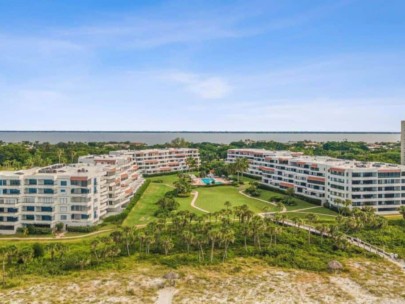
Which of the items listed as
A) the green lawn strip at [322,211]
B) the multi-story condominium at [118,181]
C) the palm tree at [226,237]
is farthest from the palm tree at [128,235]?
the green lawn strip at [322,211]

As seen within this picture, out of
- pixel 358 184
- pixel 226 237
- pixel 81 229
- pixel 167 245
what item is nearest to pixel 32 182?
pixel 81 229

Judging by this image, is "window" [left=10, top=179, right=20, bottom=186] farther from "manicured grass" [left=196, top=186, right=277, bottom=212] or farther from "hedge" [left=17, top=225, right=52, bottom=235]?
"manicured grass" [left=196, top=186, right=277, bottom=212]

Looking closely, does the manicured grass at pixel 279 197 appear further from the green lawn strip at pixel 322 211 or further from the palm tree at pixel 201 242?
the palm tree at pixel 201 242

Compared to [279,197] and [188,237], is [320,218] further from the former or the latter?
[188,237]

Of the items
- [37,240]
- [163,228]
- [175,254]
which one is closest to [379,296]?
[175,254]

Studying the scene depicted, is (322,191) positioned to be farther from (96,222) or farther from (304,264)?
(96,222)

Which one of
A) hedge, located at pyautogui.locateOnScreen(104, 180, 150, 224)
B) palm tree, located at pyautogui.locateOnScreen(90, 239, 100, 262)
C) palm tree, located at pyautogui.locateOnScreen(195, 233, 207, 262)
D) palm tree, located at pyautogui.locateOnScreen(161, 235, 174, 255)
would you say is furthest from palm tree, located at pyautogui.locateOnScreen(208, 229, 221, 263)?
hedge, located at pyautogui.locateOnScreen(104, 180, 150, 224)
